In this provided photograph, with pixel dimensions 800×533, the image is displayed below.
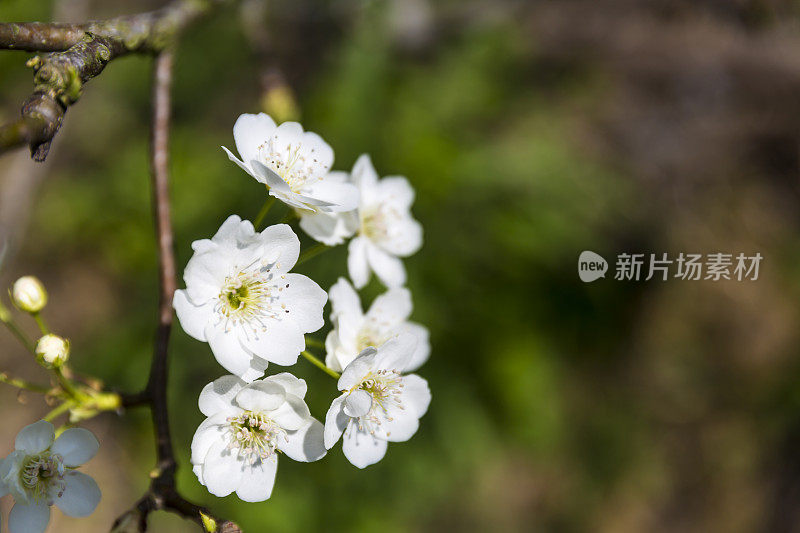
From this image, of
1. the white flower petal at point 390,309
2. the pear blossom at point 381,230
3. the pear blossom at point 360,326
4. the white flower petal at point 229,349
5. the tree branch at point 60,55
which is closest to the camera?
the tree branch at point 60,55

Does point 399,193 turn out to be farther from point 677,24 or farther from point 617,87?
point 617,87

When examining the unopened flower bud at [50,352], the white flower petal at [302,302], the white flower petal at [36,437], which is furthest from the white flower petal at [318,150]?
the white flower petal at [36,437]

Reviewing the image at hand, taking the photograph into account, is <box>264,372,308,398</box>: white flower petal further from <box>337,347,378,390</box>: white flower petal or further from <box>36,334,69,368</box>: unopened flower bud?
<box>36,334,69,368</box>: unopened flower bud

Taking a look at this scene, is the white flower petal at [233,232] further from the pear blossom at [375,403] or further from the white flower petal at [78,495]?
the white flower petal at [78,495]

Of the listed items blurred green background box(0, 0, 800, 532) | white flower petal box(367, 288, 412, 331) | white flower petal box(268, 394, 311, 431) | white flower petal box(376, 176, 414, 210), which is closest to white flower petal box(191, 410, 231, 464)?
white flower petal box(268, 394, 311, 431)

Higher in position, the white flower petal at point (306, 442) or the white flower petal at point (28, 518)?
the white flower petal at point (306, 442)

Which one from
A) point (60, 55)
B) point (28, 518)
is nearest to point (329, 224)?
point (60, 55)

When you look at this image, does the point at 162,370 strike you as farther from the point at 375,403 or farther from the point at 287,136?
the point at 287,136
